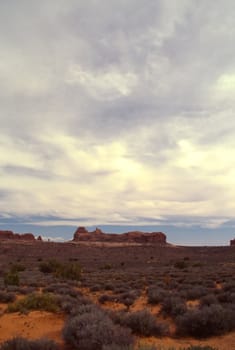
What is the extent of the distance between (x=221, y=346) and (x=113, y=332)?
2588mm

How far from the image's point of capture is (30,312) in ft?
39.5

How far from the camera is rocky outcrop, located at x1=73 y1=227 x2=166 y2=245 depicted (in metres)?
132

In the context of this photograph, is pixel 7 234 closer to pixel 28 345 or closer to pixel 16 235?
pixel 16 235

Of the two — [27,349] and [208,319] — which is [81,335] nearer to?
[27,349]

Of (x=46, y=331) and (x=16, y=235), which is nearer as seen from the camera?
(x=46, y=331)

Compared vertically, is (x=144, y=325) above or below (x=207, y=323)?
below

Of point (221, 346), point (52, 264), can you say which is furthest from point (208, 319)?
point (52, 264)

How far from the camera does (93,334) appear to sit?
7535 mm

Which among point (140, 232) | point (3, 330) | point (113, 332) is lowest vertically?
point (3, 330)

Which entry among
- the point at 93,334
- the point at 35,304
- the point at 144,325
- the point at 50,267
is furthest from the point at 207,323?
the point at 50,267

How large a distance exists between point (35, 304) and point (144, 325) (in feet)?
16.9

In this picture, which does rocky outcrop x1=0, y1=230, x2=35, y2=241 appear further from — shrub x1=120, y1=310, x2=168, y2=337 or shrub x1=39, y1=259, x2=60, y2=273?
shrub x1=120, y1=310, x2=168, y2=337

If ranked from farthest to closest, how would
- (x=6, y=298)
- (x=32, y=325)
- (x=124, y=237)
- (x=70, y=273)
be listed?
(x=124, y=237) < (x=70, y=273) < (x=6, y=298) < (x=32, y=325)

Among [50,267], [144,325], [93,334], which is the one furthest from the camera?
[50,267]
